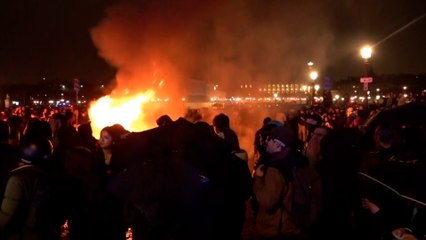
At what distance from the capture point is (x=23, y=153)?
3740 mm

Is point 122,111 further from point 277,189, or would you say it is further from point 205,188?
point 205,188

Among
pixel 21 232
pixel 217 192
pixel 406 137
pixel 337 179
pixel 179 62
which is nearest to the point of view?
pixel 217 192

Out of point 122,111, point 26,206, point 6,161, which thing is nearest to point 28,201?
point 26,206

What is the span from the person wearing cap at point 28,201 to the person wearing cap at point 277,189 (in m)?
1.71

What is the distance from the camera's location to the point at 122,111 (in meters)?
17.7

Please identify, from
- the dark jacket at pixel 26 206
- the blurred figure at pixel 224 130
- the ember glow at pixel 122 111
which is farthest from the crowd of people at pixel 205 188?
the ember glow at pixel 122 111

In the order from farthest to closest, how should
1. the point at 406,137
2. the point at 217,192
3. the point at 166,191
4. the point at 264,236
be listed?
the point at 406,137 < the point at 264,236 < the point at 217,192 < the point at 166,191

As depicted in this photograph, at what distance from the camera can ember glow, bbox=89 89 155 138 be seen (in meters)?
16.8

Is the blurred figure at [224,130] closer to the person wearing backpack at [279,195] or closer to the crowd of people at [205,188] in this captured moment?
the crowd of people at [205,188]

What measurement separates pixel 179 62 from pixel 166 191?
16.9 meters

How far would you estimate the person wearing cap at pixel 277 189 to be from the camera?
3723 mm

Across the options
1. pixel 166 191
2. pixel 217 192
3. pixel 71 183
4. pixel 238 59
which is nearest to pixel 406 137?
pixel 217 192

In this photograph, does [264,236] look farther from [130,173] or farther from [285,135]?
[130,173]

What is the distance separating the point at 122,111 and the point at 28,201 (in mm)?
14231
